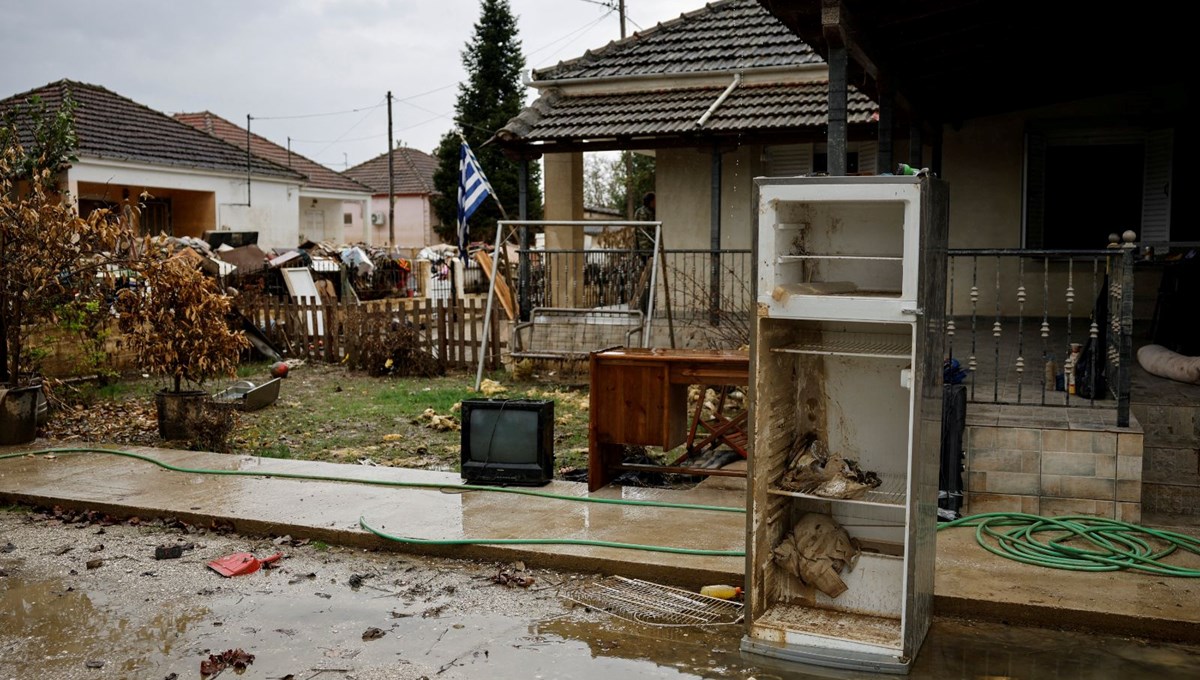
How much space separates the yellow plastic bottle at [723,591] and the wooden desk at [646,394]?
184 centimetres

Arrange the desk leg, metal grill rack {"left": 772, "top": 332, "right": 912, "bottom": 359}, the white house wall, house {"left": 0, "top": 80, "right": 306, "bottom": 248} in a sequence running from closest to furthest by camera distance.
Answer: metal grill rack {"left": 772, "top": 332, "right": 912, "bottom": 359} → the desk leg → the white house wall → house {"left": 0, "top": 80, "right": 306, "bottom": 248}

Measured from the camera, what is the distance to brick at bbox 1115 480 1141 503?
Answer: 632cm

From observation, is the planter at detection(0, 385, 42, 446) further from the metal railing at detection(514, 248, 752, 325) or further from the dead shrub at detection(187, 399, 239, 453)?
the metal railing at detection(514, 248, 752, 325)

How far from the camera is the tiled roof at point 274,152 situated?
141 feet

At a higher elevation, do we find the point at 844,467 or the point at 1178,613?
the point at 844,467

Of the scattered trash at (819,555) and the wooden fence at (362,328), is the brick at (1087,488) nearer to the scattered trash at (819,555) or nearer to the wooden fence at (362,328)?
the scattered trash at (819,555)

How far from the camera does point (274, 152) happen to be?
1751 inches

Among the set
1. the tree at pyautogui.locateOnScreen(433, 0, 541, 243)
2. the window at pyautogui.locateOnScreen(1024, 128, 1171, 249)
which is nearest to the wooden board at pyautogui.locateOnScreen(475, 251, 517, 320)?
the window at pyautogui.locateOnScreen(1024, 128, 1171, 249)

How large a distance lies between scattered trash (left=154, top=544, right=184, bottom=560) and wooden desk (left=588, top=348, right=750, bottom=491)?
2.83 metres

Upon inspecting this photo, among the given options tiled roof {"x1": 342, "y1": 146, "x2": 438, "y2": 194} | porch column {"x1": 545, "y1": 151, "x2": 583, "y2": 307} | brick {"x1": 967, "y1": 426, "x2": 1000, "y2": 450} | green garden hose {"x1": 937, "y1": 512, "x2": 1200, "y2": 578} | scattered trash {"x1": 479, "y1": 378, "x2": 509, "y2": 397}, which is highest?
tiled roof {"x1": 342, "y1": 146, "x2": 438, "y2": 194}

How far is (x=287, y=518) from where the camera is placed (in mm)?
6914

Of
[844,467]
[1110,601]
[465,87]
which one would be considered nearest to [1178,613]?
[1110,601]

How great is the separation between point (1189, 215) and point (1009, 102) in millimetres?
2352

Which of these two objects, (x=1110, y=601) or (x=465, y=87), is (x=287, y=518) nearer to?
(x=1110, y=601)
